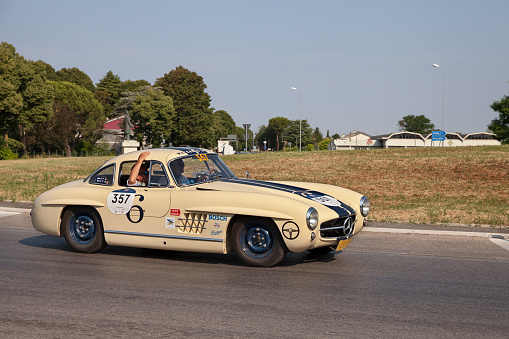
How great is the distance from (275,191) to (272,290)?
1768mm

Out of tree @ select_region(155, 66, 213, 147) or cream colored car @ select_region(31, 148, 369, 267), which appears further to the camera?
tree @ select_region(155, 66, 213, 147)

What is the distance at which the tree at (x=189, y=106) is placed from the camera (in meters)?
82.1

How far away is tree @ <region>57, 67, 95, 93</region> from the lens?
108 meters

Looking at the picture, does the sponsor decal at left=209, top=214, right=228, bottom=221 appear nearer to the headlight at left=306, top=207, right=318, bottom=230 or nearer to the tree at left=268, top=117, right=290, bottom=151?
the headlight at left=306, top=207, right=318, bottom=230

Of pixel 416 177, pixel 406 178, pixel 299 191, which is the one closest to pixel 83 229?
pixel 299 191

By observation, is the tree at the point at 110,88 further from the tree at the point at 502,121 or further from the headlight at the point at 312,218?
the headlight at the point at 312,218

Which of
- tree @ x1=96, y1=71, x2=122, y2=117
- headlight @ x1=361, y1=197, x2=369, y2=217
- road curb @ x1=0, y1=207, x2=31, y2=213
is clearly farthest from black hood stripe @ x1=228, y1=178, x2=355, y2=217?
tree @ x1=96, y1=71, x2=122, y2=117

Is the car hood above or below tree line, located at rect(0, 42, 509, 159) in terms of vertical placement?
below

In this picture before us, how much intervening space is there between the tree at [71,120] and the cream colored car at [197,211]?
216 feet

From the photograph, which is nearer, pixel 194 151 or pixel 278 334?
pixel 278 334

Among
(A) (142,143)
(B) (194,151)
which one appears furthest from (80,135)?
(B) (194,151)

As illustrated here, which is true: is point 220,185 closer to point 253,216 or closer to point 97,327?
point 253,216

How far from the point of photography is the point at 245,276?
22.0 ft

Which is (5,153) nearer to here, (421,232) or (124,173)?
(124,173)
